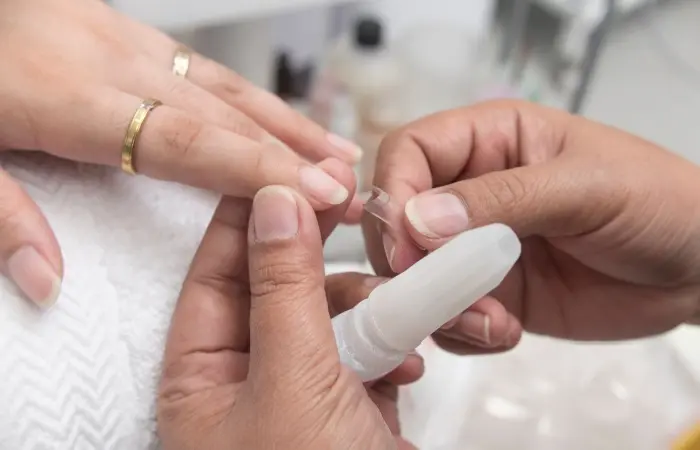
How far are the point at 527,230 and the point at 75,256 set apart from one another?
291 millimetres

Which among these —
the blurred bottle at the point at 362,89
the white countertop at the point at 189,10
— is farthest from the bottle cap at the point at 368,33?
the white countertop at the point at 189,10

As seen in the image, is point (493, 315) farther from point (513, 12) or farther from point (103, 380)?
point (513, 12)

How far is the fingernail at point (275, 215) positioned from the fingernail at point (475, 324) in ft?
0.62

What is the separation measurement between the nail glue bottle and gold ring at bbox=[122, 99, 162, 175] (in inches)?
7.0

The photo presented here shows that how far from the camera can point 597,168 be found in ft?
1.77

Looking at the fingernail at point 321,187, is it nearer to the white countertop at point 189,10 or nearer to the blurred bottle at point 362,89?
the white countertop at point 189,10

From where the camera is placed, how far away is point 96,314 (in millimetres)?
450

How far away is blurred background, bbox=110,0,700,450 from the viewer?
0.69 m

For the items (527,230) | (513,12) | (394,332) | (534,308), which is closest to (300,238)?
(394,332)

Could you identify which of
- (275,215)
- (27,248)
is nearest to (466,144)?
(275,215)

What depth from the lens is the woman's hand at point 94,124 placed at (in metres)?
0.45

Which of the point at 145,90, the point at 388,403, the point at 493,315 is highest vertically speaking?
the point at 145,90

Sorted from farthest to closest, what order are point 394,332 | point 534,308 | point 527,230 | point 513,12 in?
point 513,12 < point 534,308 < point 527,230 < point 394,332

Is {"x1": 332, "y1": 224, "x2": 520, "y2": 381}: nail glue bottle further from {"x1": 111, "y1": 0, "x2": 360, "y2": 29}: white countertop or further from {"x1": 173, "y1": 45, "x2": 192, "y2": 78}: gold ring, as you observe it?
{"x1": 111, "y1": 0, "x2": 360, "y2": 29}: white countertop
